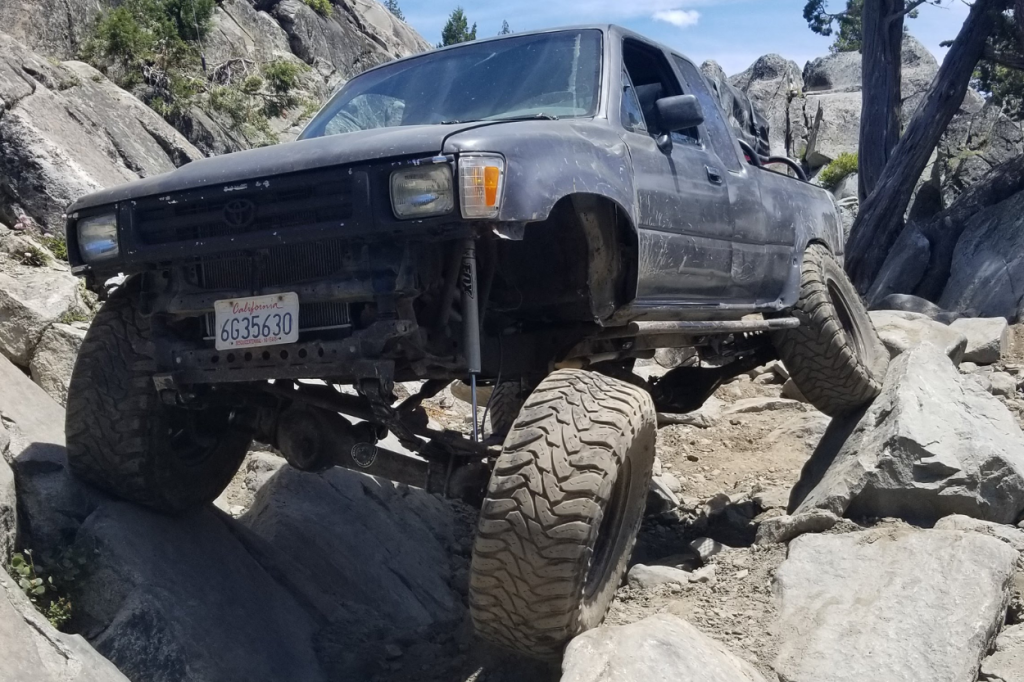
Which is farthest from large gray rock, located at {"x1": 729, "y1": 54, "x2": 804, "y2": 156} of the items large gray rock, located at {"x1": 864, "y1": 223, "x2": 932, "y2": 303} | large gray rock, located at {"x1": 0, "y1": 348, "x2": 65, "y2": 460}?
large gray rock, located at {"x1": 0, "y1": 348, "x2": 65, "y2": 460}

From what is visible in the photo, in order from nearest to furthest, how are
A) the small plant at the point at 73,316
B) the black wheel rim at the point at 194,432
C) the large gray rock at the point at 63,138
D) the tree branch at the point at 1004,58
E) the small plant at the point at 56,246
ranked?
the black wheel rim at the point at 194,432 → the small plant at the point at 73,316 → the small plant at the point at 56,246 → the large gray rock at the point at 63,138 → the tree branch at the point at 1004,58

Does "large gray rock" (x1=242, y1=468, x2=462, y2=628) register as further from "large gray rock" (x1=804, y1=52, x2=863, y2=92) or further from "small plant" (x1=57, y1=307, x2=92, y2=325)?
"large gray rock" (x1=804, y1=52, x2=863, y2=92)

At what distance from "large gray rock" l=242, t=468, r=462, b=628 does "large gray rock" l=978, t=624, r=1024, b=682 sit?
7.92 feet

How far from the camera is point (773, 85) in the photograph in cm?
3388

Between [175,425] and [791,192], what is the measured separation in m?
3.56

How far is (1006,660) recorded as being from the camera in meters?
3.78

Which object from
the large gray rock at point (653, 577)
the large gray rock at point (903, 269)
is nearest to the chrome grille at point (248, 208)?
the large gray rock at point (653, 577)

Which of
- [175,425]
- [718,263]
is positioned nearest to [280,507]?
[175,425]

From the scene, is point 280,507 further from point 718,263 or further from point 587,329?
point 718,263

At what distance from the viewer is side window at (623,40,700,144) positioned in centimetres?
461

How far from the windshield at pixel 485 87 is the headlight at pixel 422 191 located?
912 mm

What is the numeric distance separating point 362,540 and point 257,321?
2.02 meters

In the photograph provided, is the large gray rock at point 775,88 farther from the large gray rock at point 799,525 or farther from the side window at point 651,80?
the large gray rock at point 799,525

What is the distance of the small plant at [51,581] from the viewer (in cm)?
368
